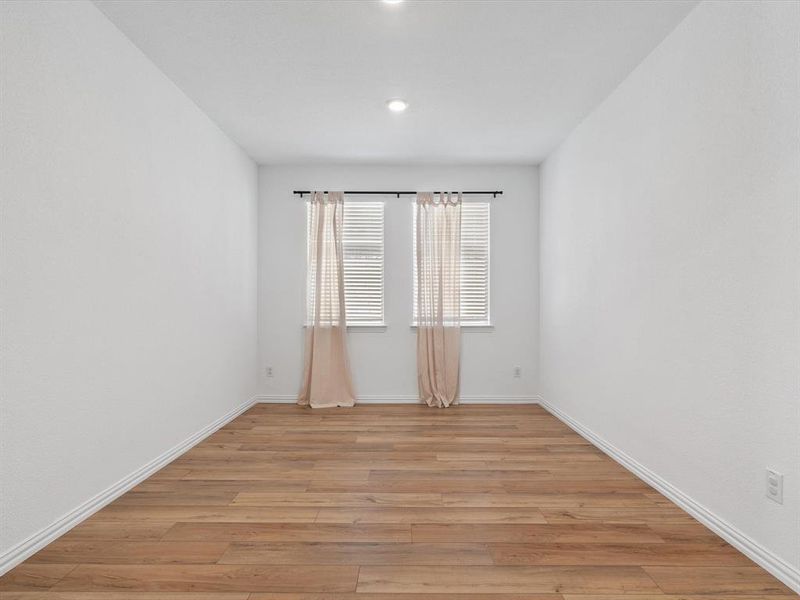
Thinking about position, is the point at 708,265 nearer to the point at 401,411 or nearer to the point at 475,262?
the point at 475,262

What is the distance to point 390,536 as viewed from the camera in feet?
7.18

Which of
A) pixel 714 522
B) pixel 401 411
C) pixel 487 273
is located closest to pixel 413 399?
pixel 401 411

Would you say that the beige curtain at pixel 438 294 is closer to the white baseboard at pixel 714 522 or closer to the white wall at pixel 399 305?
the white wall at pixel 399 305

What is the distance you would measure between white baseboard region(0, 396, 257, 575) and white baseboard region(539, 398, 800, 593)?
308 centimetres

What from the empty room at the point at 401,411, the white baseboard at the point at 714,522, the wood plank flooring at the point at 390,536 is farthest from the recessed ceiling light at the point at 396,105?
the white baseboard at the point at 714,522

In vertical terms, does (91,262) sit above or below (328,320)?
above

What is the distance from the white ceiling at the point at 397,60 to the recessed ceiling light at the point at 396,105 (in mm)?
56

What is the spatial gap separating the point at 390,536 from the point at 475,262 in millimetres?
3496

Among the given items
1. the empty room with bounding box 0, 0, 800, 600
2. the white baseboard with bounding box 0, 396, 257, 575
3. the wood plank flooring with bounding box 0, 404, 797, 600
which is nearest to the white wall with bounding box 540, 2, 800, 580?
the empty room with bounding box 0, 0, 800, 600

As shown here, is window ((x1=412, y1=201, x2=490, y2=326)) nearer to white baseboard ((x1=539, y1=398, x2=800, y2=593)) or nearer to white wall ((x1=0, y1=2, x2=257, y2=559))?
white baseboard ((x1=539, y1=398, x2=800, y2=593))

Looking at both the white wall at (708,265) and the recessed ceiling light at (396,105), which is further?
the recessed ceiling light at (396,105)

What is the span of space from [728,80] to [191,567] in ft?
10.6

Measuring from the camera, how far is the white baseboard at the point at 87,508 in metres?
1.92

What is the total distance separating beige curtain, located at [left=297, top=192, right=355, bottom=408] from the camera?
5043 millimetres
